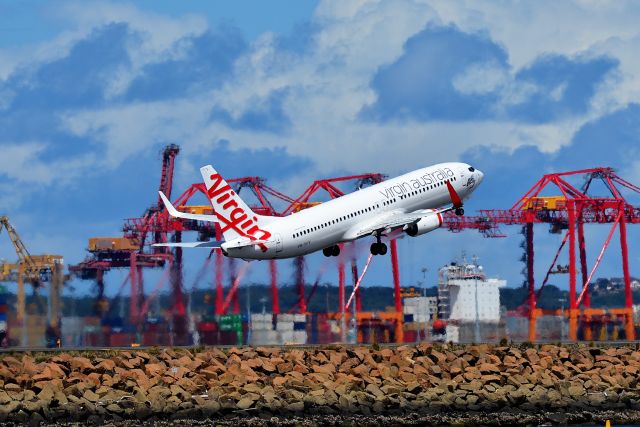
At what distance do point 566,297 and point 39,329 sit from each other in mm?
88890

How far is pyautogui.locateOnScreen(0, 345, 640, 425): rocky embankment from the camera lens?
260 feet

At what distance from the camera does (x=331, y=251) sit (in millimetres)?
99938

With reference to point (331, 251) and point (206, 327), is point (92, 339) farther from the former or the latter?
point (331, 251)

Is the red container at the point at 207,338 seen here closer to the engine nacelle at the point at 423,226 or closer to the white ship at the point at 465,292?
the engine nacelle at the point at 423,226

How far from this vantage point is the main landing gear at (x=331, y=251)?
99.6 m

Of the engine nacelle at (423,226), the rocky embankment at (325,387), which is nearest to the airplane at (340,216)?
the engine nacelle at (423,226)

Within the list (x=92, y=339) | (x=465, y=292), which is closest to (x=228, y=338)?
(x=92, y=339)

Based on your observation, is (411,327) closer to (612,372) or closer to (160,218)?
(160,218)

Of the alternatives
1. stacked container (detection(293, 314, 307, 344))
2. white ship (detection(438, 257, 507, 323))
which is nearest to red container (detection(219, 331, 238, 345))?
stacked container (detection(293, 314, 307, 344))

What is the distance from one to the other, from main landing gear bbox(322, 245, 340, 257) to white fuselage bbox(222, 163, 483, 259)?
2.17 meters

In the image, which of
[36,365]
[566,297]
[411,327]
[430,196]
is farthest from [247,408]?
[566,297]

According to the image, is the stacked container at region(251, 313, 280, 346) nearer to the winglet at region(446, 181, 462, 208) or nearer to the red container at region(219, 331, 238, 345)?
the red container at region(219, 331, 238, 345)

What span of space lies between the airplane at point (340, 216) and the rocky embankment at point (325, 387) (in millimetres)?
6332

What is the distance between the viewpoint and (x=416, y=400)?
81.5 meters
